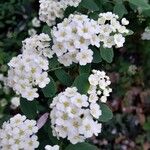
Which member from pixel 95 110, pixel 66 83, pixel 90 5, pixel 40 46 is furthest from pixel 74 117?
pixel 90 5

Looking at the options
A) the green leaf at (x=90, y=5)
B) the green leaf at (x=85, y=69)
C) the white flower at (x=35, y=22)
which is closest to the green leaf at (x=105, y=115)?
the green leaf at (x=85, y=69)

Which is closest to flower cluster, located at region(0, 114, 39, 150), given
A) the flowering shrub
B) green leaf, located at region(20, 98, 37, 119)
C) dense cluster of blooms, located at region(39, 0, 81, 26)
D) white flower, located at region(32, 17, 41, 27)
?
the flowering shrub

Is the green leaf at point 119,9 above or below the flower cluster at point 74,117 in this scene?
above

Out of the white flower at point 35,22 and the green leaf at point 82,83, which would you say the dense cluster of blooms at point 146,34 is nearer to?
the green leaf at point 82,83

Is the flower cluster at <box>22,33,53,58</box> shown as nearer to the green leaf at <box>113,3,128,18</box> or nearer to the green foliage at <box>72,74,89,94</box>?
the green foliage at <box>72,74,89,94</box>

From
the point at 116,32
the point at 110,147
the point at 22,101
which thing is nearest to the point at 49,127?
the point at 22,101

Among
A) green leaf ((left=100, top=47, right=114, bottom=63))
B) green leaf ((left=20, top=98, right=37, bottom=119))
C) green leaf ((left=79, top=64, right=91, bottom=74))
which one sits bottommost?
green leaf ((left=20, top=98, right=37, bottom=119))

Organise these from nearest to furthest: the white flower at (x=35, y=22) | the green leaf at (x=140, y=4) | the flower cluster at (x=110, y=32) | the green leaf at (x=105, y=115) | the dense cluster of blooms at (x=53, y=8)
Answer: the green leaf at (x=105, y=115) → the flower cluster at (x=110, y=32) → the green leaf at (x=140, y=4) → the dense cluster of blooms at (x=53, y=8) → the white flower at (x=35, y=22)
